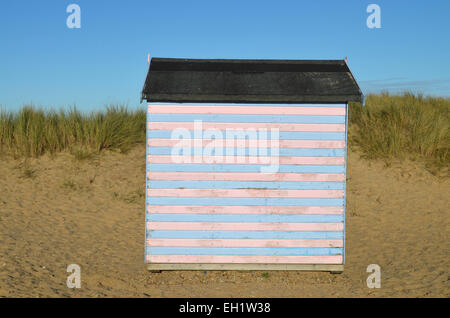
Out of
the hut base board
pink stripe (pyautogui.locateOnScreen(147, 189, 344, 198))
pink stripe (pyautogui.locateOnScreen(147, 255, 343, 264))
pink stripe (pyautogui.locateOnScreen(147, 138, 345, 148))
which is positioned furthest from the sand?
pink stripe (pyautogui.locateOnScreen(147, 138, 345, 148))

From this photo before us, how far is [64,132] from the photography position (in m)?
14.7

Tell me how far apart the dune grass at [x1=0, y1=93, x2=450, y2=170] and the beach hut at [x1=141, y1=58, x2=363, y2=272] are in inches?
315

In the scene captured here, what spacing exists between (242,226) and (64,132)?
9.56 m

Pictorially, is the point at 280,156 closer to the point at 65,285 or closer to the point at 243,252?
the point at 243,252

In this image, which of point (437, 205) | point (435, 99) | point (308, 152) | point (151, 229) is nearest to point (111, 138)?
point (151, 229)

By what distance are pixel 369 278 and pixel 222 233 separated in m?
2.76

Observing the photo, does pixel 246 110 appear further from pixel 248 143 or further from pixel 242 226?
pixel 242 226

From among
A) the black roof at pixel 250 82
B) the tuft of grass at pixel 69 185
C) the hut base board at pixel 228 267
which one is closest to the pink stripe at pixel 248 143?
the black roof at pixel 250 82

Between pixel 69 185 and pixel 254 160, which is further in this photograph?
pixel 69 185

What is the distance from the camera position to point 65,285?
23.2 ft

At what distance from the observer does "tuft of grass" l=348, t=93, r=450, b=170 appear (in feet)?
48.5

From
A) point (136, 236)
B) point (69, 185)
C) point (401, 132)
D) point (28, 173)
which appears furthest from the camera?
point (401, 132)

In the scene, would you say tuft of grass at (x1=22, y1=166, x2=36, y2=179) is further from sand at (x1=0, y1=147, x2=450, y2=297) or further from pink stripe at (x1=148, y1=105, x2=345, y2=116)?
pink stripe at (x1=148, y1=105, x2=345, y2=116)

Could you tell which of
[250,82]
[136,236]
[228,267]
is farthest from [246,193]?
[136,236]
